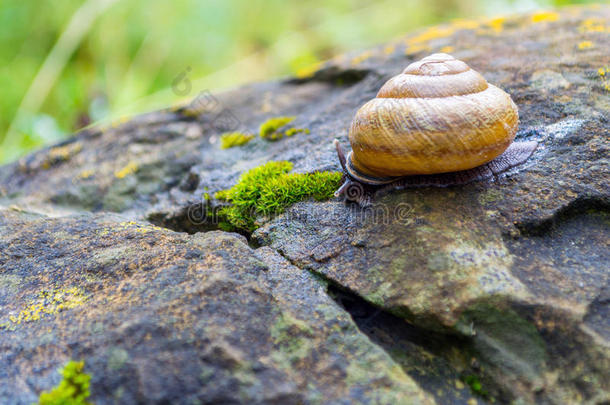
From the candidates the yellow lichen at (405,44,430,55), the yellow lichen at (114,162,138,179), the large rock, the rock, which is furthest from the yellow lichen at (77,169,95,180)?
the yellow lichen at (405,44,430,55)

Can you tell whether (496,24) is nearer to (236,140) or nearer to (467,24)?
(467,24)

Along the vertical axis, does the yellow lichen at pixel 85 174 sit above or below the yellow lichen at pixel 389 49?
below

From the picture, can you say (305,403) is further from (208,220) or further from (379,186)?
(208,220)

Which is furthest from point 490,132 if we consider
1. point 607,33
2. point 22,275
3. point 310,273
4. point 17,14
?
point 17,14

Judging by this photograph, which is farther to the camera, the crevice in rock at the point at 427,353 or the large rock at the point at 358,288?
the crevice in rock at the point at 427,353

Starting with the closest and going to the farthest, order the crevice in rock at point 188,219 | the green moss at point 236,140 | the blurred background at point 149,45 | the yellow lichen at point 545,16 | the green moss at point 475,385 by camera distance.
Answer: the green moss at point 475,385 < the crevice in rock at point 188,219 < the green moss at point 236,140 < the yellow lichen at point 545,16 < the blurred background at point 149,45

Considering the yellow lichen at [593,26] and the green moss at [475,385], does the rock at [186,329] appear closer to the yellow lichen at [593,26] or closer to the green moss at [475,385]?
the green moss at [475,385]

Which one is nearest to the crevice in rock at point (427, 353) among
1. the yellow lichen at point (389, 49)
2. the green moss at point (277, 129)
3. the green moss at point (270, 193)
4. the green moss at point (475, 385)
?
the green moss at point (475, 385)
